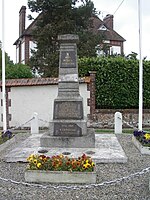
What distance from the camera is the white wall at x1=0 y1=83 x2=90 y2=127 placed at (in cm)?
1528

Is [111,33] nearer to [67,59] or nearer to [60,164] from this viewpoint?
[67,59]

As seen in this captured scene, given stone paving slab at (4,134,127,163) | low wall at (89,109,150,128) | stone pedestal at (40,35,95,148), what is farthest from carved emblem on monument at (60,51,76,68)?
low wall at (89,109,150,128)

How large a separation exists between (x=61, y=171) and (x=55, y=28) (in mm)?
20177

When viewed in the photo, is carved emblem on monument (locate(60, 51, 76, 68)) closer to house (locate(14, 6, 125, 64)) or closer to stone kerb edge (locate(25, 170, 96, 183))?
stone kerb edge (locate(25, 170, 96, 183))

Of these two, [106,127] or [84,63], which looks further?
[84,63]

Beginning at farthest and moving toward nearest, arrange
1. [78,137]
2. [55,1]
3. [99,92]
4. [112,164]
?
[55,1] → [99,92] → [78,137] → [112,164]

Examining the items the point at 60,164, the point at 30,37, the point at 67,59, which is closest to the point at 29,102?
the point at 67,59

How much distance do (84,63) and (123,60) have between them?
1919 mm

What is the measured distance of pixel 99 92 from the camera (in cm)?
1595

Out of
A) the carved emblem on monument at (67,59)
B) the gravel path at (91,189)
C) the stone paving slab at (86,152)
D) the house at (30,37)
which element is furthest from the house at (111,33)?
the gravel path at (91,189)

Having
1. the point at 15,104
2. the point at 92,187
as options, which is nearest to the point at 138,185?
the point at 92,187

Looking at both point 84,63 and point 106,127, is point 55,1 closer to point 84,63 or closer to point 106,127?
point 84,63

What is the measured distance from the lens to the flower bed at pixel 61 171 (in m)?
6.05

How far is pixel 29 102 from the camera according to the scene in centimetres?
1534
